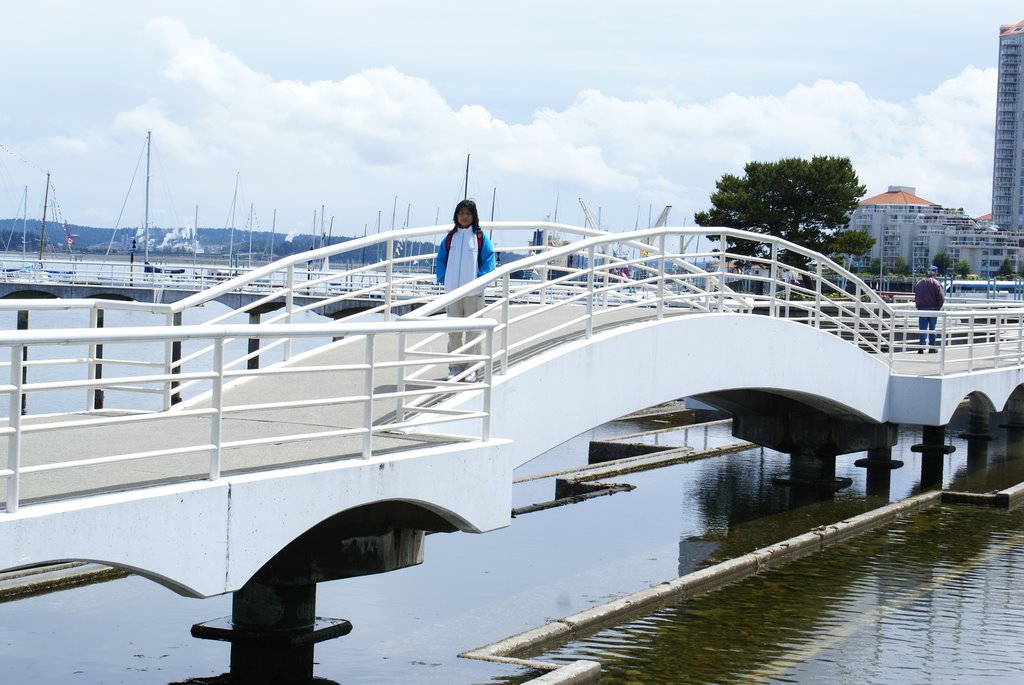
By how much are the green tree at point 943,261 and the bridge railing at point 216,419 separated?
7011 inches

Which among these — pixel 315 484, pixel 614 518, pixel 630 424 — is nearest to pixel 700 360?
pixel 614 518

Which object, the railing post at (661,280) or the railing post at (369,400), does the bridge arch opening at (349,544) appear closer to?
the railing post at (369,400)

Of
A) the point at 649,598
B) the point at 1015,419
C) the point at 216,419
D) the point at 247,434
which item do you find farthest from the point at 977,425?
the point at 216,419

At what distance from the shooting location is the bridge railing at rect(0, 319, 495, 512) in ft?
21.0

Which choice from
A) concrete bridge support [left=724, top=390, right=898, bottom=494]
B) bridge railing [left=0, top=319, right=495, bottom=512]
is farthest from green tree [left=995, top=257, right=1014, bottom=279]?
bridge railing [left=0, top=319, right=495, bottom=512]

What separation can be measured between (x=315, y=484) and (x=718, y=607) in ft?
16.3

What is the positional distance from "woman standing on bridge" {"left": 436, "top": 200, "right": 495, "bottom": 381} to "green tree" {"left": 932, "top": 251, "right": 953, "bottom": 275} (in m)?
176

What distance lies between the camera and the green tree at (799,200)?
7094 centimetres

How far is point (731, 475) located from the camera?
847 inches

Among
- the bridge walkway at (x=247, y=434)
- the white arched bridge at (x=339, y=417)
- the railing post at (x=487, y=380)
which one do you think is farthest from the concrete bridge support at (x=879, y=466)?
the railing post at (x=487, y=380)

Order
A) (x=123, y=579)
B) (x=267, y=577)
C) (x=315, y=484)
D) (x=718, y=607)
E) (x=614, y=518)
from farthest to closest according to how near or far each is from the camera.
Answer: (x=614, y=518), (x=123, y=579), (x=718, y=607), (x=267, y=577), (x=315, y=484)

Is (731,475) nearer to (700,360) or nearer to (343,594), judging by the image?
(700,360)

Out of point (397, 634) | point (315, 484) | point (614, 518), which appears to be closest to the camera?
point (315, 484)

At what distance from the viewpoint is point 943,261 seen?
18500cm
